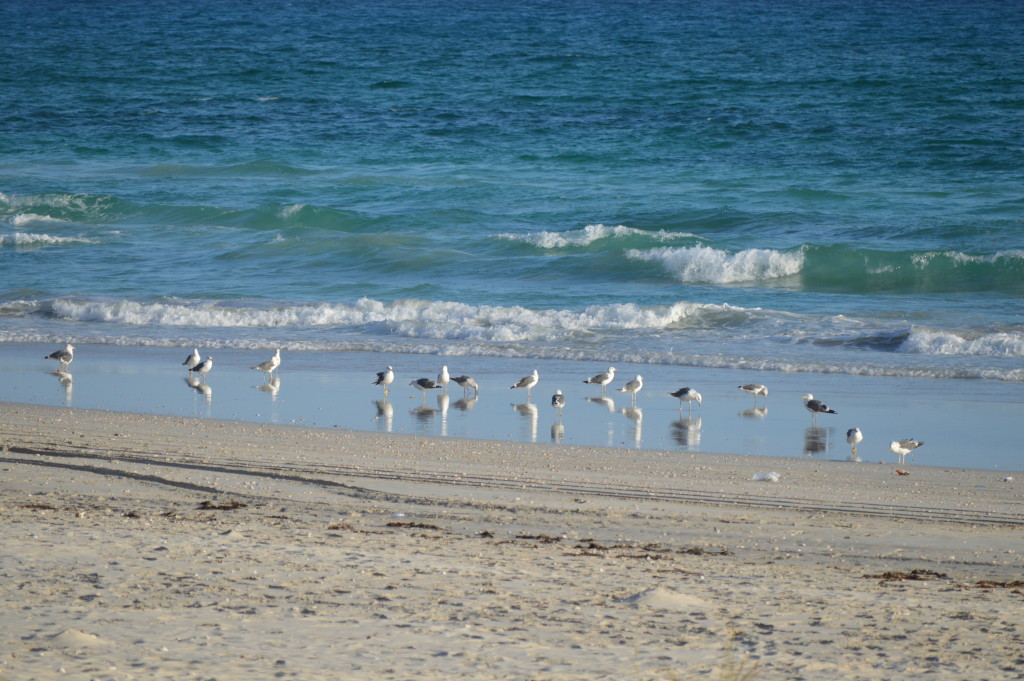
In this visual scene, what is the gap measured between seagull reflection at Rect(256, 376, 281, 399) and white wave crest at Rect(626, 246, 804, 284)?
10112mm

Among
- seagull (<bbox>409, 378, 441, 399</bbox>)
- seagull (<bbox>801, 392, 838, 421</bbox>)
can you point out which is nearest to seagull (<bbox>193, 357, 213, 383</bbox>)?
seagull (<bbox>409, 378, 441, 399</bbox>)

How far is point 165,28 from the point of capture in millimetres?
47719

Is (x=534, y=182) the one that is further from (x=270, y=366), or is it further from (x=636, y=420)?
(x=636, y=420)

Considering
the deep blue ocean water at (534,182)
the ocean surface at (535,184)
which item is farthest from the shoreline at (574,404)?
the deep blue ocean water at (534,182)

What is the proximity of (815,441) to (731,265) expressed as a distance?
11.9 metres

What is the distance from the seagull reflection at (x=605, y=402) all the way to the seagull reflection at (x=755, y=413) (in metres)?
1.18

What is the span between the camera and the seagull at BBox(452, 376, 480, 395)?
39.3 ft

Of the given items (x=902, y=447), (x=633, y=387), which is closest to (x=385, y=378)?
(x=633, y=387)

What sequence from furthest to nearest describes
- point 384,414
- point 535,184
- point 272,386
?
point 535,184 → point 272,386 → point 384,414

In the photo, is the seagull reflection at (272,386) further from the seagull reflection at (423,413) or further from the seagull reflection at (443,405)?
the seagull reflection at (443,405)

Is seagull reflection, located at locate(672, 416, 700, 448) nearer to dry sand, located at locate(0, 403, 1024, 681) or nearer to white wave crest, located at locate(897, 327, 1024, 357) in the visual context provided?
dry sand, located at locate(0, 403, 1024, 681)

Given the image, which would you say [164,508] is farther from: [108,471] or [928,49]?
[928,49]

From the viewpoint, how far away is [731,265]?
2112 centimetres

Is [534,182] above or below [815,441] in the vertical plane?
above
